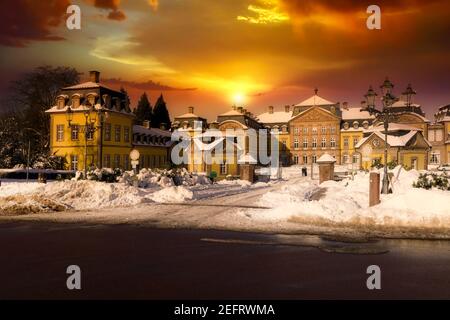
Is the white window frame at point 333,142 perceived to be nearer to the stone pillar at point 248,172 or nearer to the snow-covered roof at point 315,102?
the snow-covered roof at point 315,102

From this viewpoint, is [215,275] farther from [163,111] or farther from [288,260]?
[163,111]

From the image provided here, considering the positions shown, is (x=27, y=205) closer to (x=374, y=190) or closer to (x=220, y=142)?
(x=374, y=190)

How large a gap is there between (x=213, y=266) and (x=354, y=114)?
250 ft

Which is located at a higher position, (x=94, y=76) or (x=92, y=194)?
(x=94, y=76)

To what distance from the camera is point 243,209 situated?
18031mm

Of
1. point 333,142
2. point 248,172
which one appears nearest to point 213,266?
point 248,172

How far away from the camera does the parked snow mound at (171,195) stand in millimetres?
22247

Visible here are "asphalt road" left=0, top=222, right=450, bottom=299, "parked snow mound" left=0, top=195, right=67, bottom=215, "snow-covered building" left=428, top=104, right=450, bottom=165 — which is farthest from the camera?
"snow-covered building" left=428, top=104, right=450, bottom=165

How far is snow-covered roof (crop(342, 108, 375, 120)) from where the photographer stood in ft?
250

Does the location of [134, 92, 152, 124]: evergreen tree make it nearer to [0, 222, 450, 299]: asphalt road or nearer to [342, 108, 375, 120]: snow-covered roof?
[342, 108, 375, 120]: snow-covered roof

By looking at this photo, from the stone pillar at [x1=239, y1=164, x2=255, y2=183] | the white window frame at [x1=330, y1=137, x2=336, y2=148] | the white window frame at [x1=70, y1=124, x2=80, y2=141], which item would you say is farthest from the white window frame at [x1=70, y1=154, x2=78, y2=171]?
the white window frame at [x1=330, y1=137, x2=336, y2=148]

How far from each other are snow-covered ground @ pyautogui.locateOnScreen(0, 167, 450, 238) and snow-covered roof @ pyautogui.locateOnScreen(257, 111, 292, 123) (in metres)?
62.2

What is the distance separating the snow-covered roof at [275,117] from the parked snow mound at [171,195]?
6302cm

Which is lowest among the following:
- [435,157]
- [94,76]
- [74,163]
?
[74,163]
